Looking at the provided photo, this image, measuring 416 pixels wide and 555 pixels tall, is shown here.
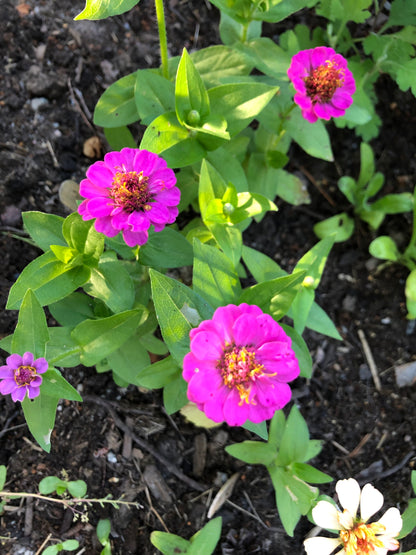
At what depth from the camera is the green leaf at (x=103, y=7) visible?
6.00ft

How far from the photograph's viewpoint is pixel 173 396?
7.73ft

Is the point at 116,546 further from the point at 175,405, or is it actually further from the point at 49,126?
the point at 49,126

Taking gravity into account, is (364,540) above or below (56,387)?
below

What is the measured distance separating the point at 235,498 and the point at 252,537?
20 cm

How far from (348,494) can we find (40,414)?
118 cm

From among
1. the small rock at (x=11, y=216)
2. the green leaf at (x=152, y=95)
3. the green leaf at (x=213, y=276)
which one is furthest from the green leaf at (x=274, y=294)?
the small rock at (x=11, y=216)

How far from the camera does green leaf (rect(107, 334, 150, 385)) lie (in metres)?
2.31

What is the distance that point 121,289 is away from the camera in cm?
210

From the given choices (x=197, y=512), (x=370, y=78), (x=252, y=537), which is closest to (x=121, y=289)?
(x=197, y=512)

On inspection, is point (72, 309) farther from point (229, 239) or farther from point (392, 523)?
point (392, 523)

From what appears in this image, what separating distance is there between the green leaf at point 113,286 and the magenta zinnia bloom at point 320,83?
105 cm

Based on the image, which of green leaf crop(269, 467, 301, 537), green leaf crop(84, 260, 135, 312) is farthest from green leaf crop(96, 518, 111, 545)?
green leaf crop(84, 260, 135, 312)

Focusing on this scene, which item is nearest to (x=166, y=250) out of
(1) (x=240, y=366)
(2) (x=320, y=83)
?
(1) (x=240, y=366)

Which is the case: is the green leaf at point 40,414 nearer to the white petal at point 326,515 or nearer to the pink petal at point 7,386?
the pink petal at point 7,386
